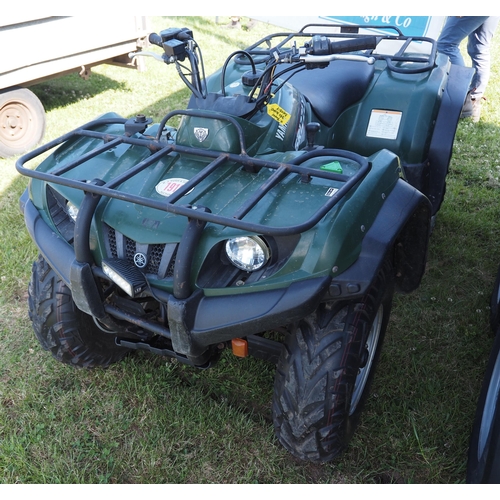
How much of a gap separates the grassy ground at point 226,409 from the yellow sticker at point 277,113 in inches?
49.3

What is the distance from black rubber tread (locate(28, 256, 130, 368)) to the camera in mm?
2387

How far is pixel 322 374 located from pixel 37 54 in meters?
4.53

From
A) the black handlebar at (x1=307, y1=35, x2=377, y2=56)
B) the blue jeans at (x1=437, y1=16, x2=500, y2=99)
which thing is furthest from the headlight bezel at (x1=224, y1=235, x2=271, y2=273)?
the blue jeans at (x1=437, y1=16, x2=500, y2=99)

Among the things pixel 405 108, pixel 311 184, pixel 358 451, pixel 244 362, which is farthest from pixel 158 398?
pixel 405 108

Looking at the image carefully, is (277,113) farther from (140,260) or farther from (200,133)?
(140,260)

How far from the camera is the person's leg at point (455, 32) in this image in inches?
197

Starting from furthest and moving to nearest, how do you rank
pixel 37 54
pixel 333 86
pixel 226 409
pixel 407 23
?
pixel 407 23 → pixel 37 54 → pixel 333 86 → pixel 226 409

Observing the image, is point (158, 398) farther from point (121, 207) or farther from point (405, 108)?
point (405, 108)

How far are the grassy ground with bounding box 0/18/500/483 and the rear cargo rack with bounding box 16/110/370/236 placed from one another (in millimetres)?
1113

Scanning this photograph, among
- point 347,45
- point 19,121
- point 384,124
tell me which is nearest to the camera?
point 347,45

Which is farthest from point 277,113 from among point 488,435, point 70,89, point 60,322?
point 70,89

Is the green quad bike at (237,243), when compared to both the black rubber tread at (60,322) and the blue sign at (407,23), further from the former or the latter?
the blue sign at (407,23)

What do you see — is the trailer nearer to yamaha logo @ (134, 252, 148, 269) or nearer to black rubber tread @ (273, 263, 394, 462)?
yamaha logo @ (134, 252, 148, 269)

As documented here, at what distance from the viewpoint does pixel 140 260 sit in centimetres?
195
